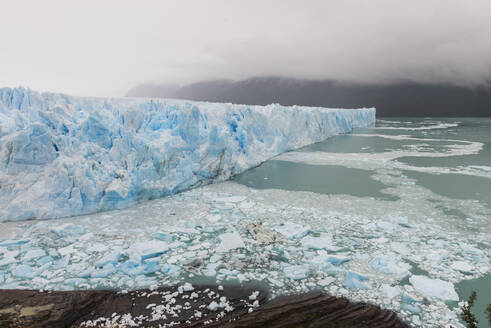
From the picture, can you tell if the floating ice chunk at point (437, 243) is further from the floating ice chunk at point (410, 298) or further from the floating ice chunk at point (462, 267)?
the floating ice chunk at point (410, 298)

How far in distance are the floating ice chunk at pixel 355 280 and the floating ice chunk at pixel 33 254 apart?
482 cm

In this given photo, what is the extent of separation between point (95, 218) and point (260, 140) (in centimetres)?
912

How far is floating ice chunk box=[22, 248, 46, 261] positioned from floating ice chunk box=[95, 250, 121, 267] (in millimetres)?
1078

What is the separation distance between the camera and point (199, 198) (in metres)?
7.59

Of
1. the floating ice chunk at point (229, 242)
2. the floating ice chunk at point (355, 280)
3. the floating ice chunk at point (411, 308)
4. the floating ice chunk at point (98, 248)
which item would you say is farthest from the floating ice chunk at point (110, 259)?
the floating ice chunk at point (411, 308)

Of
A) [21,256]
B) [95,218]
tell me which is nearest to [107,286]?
[21,256]

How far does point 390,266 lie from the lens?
13.5 feet

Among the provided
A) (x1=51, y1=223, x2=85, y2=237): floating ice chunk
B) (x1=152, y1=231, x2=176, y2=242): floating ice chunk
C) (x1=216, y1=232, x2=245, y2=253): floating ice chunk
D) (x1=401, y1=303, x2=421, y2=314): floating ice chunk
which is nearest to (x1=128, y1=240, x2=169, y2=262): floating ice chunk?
Answer: (x1=152, y1=231, x2=176, y2=242): floating ice chunk

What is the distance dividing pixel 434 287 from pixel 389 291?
2.10 feet

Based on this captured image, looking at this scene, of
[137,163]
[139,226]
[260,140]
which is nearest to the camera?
[139,226]

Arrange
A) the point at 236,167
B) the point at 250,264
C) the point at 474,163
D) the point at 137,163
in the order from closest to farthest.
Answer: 1. the point at 250,264
2. the point at 137,163
3. the point at 236,167
4. the point at 474,163

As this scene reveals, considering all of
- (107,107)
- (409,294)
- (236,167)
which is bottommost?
(409,294)

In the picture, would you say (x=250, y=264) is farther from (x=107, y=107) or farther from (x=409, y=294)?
(x=107, y=107)

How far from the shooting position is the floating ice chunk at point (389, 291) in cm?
353
